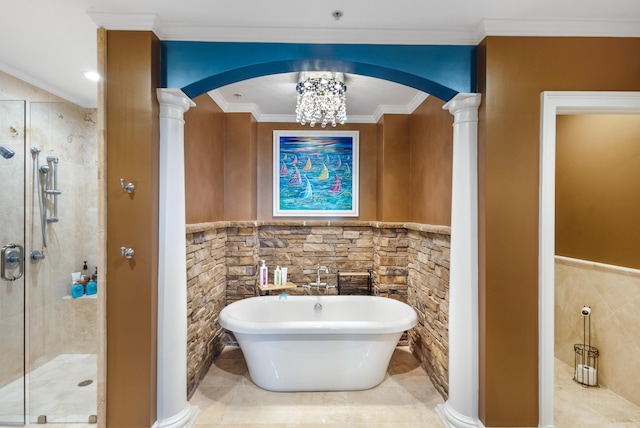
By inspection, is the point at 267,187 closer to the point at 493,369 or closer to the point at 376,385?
the point at 376,385

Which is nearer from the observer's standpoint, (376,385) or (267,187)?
(376,385)

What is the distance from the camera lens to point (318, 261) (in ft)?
11.9

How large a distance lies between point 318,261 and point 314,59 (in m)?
2.19

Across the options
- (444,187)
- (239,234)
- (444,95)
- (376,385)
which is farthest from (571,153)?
(239,234)

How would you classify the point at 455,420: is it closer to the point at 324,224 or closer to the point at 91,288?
the point at 324,224

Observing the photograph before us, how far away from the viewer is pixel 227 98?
325cm

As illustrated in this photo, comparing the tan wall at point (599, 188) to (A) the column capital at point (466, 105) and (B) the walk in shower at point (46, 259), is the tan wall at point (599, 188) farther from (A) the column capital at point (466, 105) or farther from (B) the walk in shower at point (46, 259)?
(B) the walk in shower at point (46, 259)

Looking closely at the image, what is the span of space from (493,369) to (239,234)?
254 cm

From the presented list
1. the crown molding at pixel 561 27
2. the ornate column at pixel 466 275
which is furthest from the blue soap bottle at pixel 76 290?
the crown molding at pixel 561 27

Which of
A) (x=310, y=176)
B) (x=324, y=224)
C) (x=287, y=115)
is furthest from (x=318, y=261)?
(x=287, y=115)

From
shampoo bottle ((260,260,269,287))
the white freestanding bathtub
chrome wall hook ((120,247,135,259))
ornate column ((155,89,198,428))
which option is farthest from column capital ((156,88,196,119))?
shampoo bottle ((260,260,269,287))

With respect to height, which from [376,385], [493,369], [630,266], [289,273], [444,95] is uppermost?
[444,95]

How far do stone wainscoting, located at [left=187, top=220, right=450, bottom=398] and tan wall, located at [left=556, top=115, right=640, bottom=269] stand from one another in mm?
1325

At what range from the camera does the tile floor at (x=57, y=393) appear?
2148 millimetres
